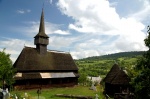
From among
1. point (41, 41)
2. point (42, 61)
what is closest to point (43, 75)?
point (42, 61)

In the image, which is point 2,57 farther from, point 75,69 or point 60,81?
point 75,69

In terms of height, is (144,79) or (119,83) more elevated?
(144,79)

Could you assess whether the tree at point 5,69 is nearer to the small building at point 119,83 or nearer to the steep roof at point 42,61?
the steep roof at point 42,61

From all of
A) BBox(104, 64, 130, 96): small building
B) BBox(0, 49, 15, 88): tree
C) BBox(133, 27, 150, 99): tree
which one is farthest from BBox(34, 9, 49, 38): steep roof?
BBox(133, 27, 150, 99): tree

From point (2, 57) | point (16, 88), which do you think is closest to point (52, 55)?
point (16, 88)

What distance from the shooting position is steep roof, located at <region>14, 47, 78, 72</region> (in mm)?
44781

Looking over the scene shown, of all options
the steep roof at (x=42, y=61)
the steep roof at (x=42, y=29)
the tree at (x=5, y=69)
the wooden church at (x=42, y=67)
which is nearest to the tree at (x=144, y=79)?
the tree at (x=5, y=69)

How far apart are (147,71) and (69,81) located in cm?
3594

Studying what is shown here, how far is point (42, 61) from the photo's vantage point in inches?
1909

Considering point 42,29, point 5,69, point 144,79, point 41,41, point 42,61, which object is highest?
point 42,29

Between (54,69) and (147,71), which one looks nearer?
(147,71)

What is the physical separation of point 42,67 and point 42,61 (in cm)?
178

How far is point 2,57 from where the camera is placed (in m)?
34.6

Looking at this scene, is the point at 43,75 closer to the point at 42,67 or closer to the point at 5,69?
the point at 42,67
